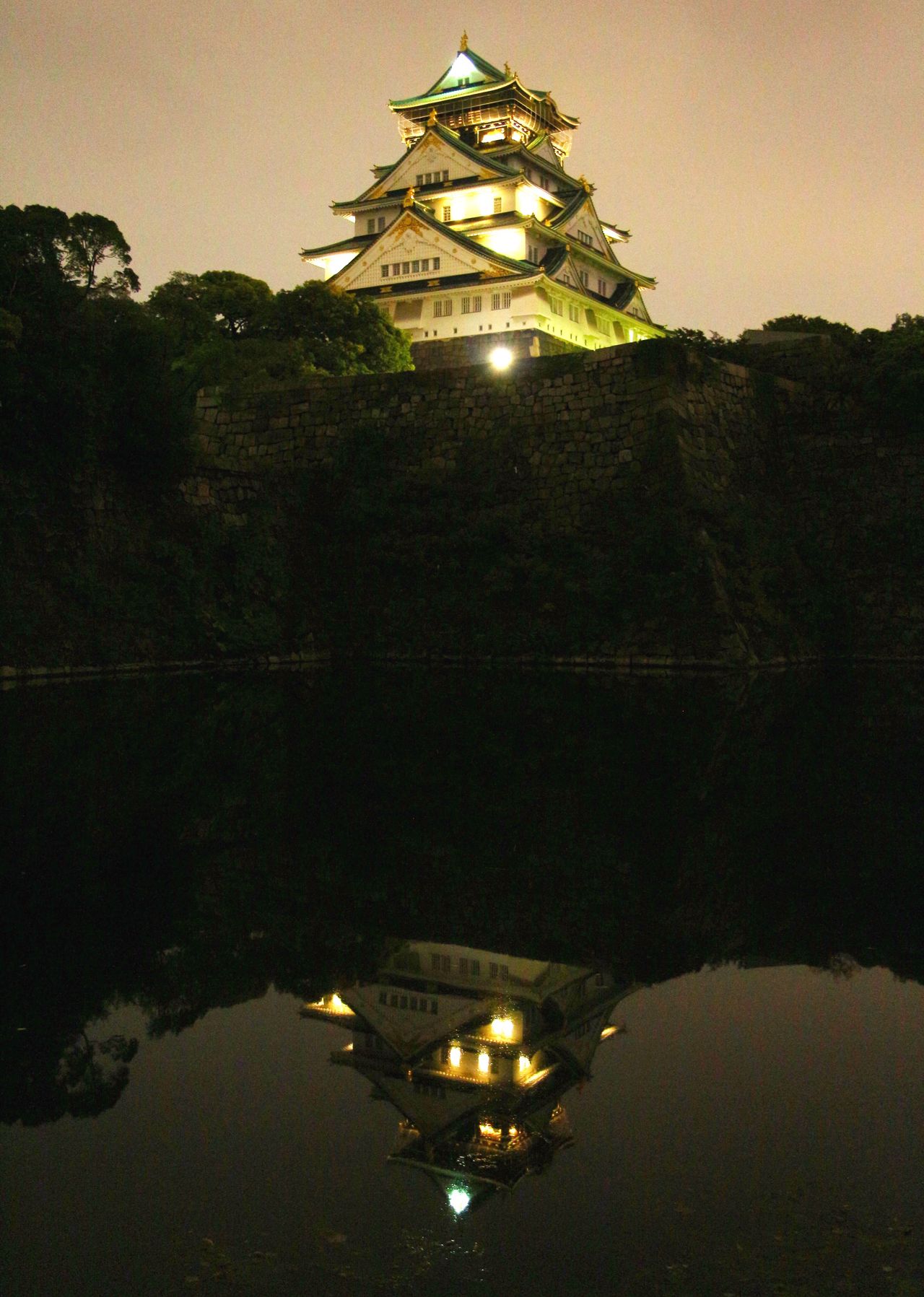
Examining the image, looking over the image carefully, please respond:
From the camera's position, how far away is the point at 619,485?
19.4 m

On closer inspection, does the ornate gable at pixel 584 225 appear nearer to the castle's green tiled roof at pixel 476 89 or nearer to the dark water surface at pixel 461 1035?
the castle's green tiled roof at pixel 476 89

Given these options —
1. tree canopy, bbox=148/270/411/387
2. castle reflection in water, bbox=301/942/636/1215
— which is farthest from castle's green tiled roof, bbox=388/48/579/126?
castle reflection in water, bbox=301/942/636/1215

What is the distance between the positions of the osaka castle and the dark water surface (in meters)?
37.8

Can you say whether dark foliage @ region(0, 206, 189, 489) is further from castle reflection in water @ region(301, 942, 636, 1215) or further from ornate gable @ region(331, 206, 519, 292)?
ornate gable @ region(331, 206, 519, 292)

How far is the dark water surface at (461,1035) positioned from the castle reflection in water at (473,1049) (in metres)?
0.01

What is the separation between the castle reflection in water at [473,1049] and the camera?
9.92ft

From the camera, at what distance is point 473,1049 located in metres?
3.66

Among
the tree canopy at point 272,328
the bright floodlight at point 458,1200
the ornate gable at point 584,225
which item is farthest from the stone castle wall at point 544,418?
the ornate gable at point 584,225

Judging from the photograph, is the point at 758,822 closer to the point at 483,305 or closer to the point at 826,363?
the point at 826,363

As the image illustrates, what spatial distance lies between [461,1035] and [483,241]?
176ft

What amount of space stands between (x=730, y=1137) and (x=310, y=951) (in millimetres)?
1934

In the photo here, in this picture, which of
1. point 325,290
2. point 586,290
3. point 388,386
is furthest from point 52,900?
point 586,290

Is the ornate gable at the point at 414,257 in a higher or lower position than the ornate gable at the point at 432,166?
lower

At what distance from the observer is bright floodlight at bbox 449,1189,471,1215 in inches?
108
